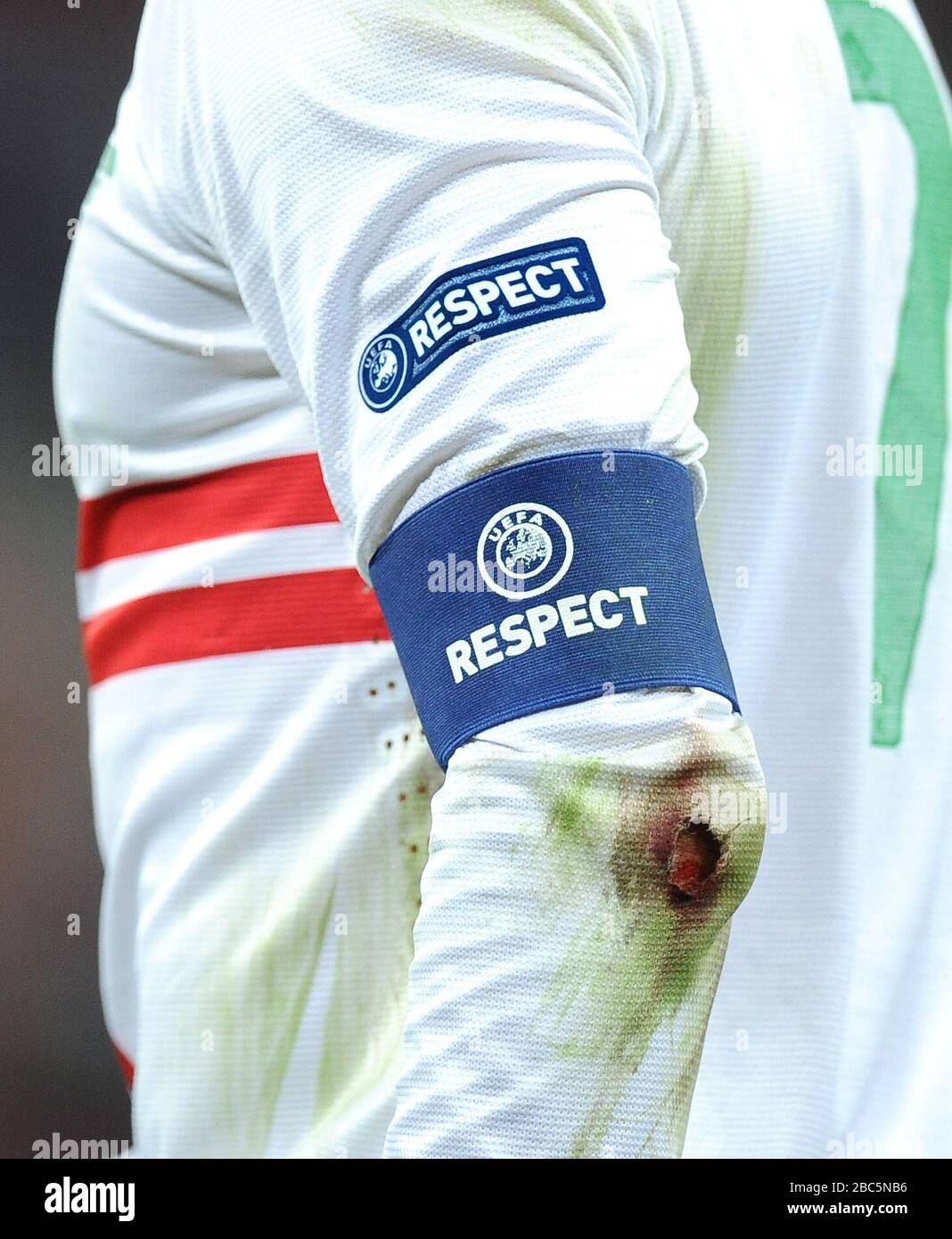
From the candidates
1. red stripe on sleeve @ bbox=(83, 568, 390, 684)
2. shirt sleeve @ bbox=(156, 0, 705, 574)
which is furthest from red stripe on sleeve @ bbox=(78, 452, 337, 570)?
shirt sleeve @ bbox=(156, 0, 705, 574)

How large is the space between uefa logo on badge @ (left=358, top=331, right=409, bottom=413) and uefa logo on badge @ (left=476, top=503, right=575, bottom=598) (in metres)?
0.07

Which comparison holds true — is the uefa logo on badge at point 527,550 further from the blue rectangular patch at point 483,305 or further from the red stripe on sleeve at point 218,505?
the red stripe on sleeve at point 218,505

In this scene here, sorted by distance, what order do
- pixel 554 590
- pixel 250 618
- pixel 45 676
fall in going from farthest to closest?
pixel 45 676 → pixel 250 618 → pixel 554 590

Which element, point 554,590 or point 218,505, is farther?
point 218,505

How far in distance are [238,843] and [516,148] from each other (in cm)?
42

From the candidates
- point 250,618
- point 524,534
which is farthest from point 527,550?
point 250,618

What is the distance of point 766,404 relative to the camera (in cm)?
84

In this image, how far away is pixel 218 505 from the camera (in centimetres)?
89

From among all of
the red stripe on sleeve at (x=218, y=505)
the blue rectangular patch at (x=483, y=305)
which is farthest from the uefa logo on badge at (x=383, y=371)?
the red stripe on sleeve at (x=218, y=505)

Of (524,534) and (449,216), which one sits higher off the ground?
(449,216)

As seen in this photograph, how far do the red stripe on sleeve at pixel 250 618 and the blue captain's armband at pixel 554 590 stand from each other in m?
0.22

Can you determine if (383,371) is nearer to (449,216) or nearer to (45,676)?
(449,216)

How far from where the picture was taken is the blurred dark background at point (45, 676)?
1.01 meters
